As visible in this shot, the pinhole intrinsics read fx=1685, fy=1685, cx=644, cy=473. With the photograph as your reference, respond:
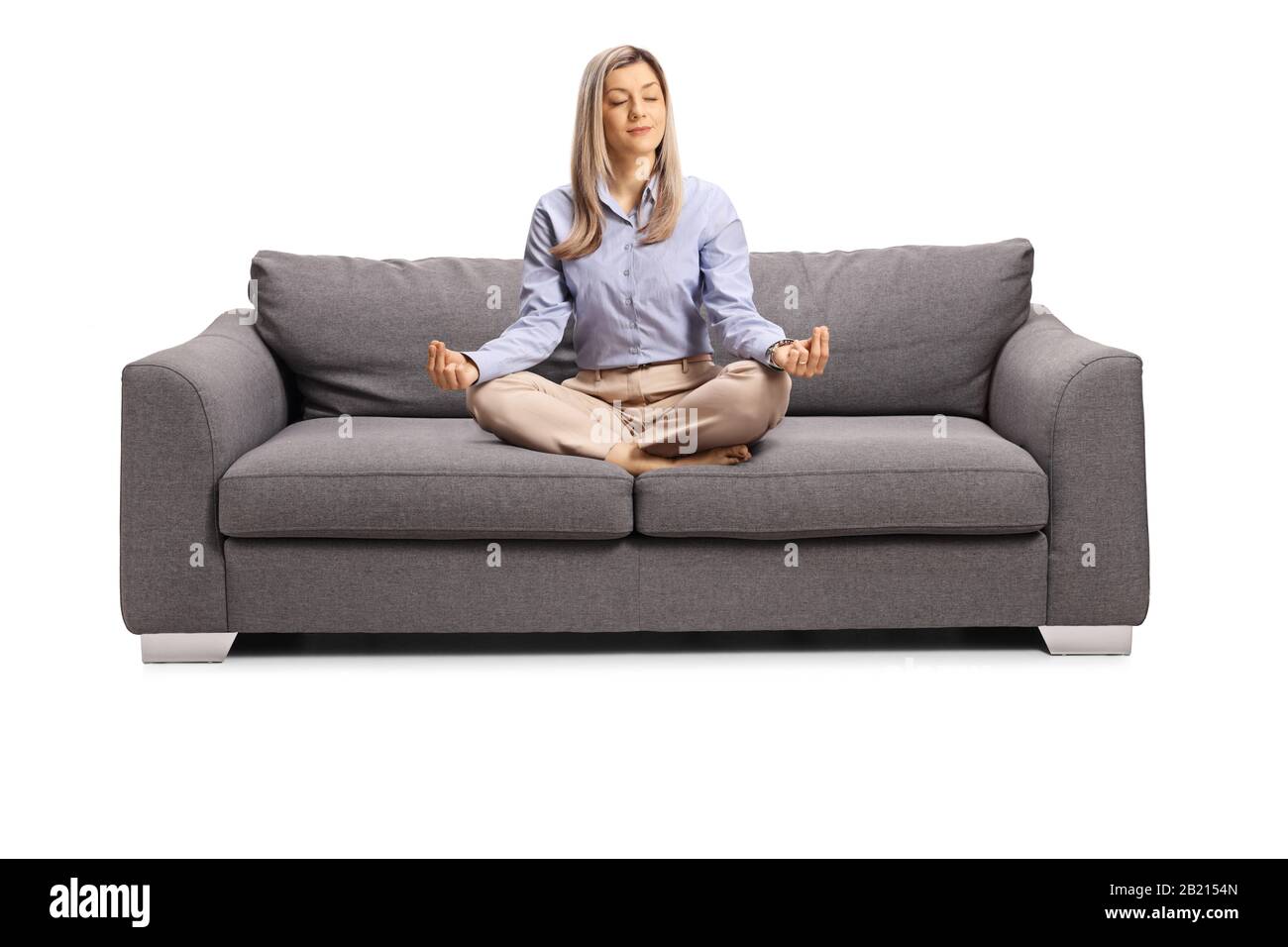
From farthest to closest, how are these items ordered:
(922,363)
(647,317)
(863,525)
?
(922,363) < (647,317) < (863,525)

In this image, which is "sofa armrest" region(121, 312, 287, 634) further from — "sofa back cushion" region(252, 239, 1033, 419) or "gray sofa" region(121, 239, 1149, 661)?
"sofa back cushion" region(252, 239, 1033, 419)

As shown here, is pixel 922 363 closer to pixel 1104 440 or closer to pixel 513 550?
pixel 1104 440

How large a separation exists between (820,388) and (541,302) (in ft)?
2.80

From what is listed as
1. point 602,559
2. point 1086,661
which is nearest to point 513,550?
point 602,559

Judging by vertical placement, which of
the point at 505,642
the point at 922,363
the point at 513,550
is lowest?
the point at 505,642

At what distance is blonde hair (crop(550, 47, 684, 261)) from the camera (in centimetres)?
435

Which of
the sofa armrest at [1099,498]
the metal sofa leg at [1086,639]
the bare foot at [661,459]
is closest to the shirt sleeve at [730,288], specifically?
the bare foot at [661,459]

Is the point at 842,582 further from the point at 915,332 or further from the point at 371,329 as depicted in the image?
the point at 371,329

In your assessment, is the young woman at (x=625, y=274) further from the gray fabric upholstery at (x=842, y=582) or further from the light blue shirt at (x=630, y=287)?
the gray fabric upholstery at (x=842, y=582)

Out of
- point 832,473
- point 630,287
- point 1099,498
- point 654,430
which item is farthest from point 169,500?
point 1099,498

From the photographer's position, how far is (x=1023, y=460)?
4047mm

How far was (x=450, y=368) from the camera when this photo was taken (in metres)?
4.14

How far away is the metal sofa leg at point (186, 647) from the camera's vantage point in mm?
4043

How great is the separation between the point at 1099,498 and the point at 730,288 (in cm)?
108
